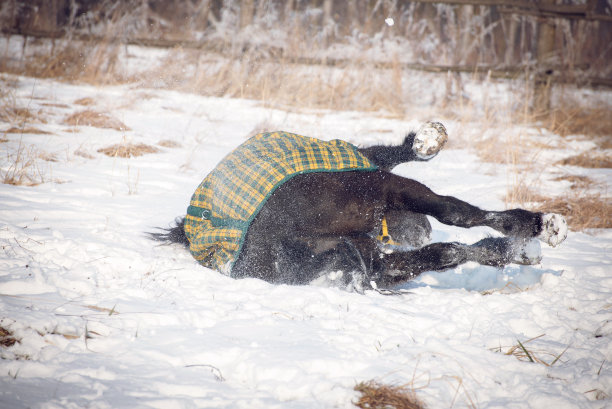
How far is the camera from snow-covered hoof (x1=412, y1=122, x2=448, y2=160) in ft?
6.48

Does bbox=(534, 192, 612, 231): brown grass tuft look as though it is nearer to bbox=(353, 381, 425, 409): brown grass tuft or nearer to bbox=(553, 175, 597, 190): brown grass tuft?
bbox=(553, 175, 597, 190): brown grass tuft

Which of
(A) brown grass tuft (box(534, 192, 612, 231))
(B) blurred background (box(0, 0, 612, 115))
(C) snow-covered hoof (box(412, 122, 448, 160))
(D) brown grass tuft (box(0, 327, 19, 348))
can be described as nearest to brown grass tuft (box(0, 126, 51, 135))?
(B) blurred background (box(0, 0, 612, 115))

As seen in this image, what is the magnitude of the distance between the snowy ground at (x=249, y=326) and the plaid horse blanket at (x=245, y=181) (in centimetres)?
13

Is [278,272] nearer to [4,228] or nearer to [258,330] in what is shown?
[258,330]

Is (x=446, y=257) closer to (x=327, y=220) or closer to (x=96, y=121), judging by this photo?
(x=327, y=220)

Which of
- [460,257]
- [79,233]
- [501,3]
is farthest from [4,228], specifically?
[501,3]

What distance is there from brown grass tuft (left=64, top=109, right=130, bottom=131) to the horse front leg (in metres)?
2.79

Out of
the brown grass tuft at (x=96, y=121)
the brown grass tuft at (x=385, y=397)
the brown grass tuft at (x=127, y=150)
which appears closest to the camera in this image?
the brown grass tuft at (x=385, y=397)

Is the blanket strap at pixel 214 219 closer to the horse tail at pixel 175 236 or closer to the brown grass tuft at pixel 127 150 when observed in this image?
the horse tail at pixel 175 236

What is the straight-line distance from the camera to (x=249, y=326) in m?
1.38

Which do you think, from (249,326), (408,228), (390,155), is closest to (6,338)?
(249,326)

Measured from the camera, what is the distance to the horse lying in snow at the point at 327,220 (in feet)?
5.54

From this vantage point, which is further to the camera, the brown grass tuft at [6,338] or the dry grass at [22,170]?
the dry grass at [22,170]

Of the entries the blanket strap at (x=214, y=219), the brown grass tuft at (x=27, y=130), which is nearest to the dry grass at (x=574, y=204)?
the blanket strap at (x=214, y=219)
